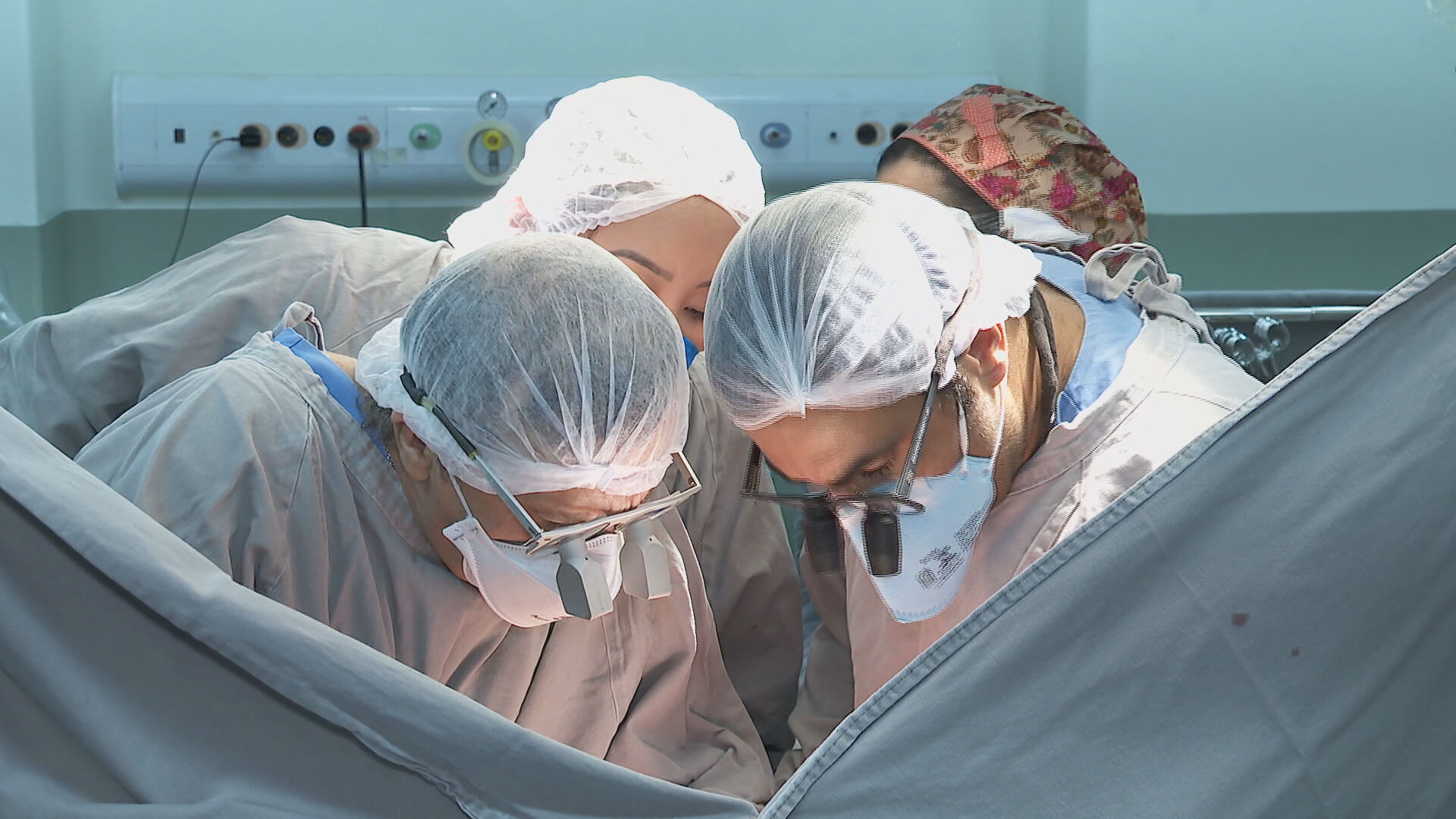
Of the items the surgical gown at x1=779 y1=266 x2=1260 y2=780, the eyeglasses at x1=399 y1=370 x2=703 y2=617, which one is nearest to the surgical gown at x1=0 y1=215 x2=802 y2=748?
the surgical gown at x1=779 y1=266 x2=1260 y2=780

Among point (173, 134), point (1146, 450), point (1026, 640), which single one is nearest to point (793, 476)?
point (1146, 450)

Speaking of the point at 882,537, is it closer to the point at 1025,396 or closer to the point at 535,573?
the point at 1025,396

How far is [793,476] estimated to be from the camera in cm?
148

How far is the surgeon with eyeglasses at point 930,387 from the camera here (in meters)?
1.34

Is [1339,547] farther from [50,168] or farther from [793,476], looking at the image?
[50,168]

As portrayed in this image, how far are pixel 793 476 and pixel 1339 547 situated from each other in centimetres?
64

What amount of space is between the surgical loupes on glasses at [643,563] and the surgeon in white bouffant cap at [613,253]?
1.12ft

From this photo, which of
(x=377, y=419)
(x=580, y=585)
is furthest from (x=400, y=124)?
(x=580, y=585)

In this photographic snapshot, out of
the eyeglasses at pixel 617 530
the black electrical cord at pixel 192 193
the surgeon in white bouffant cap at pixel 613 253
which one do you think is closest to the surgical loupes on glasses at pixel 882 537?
the eyeglasses at pixel 617 530

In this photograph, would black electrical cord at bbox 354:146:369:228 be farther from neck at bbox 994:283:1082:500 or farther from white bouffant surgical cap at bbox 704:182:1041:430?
neck at bbox 994:283:1082:500

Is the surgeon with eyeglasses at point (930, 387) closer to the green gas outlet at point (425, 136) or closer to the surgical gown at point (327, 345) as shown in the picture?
the surgical gown at point (327, 345)

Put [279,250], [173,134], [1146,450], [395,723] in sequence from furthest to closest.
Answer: [173,134] → [279,250] → [1146,450] → [395,723]

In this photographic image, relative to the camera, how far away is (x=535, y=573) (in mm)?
1456

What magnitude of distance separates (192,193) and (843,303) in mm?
1942
